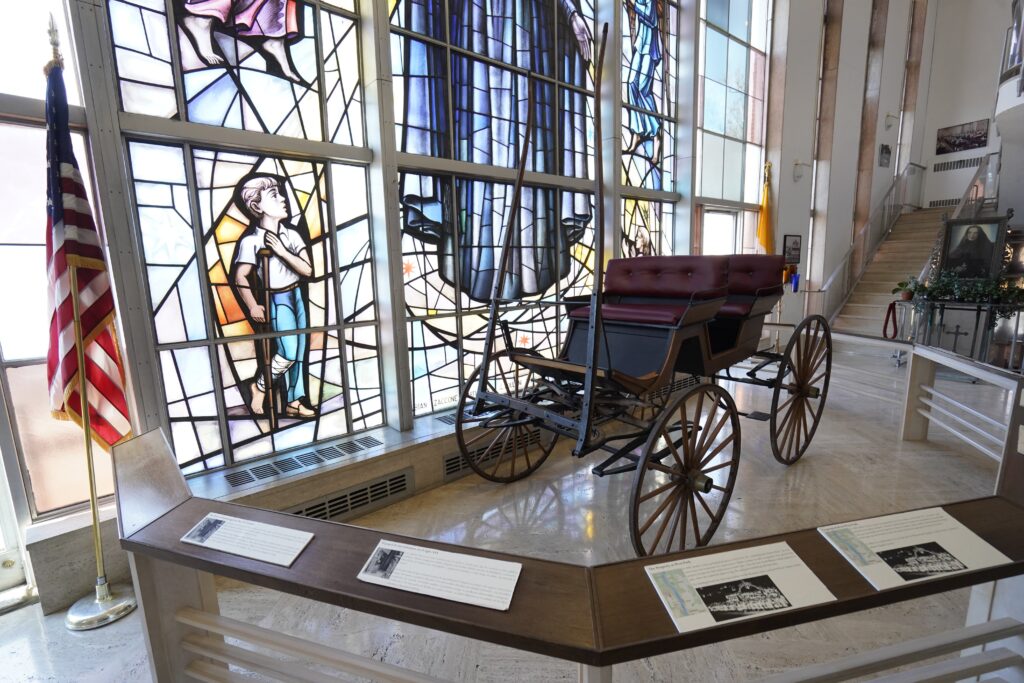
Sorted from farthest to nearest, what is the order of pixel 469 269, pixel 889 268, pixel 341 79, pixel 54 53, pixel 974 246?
pixel 889 268 < pixel 974 246 < pixel 469 269 < pixel 341 79 < pixel 54 53

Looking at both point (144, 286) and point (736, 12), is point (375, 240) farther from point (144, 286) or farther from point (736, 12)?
point (736, 12)

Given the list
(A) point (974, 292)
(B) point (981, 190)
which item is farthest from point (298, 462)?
(B) point (981, 190)

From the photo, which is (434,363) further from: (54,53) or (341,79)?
(54,53)

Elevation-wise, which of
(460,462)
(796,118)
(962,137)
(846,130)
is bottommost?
(460,462)

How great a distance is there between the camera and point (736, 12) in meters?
7.36

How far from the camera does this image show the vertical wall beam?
3.33 m

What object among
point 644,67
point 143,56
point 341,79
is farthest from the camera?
point 644,67

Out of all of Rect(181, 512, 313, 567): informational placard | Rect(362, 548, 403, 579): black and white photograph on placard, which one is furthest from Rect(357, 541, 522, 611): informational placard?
Rect(181, 512, 313, 567): informational placard

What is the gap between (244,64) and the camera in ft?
9.66

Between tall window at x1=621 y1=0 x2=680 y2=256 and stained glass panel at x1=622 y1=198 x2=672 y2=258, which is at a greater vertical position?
tall window at x1=621 y1=0 x2=680 y2=256

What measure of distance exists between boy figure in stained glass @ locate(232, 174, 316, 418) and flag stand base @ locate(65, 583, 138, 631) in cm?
113

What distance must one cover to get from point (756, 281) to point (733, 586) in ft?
10.6

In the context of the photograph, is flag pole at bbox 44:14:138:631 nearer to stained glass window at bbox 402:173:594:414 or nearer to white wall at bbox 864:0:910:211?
stained glass window at bbox 402:173:594:414

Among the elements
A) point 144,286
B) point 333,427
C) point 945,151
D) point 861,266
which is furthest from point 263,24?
point 945,151
